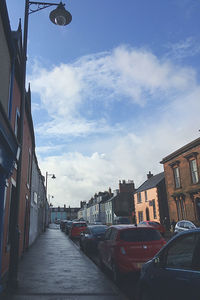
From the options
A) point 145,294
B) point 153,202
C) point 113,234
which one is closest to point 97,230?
point 113,234

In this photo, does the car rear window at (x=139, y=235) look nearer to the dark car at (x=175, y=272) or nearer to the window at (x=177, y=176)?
the dark car at (x=175, y=272)

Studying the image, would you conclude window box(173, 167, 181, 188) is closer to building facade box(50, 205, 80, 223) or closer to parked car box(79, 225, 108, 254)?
parked car box(79, 225, 108, 254)

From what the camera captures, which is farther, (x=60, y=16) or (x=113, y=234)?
A: (x=113, y=234)

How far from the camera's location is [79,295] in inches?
247

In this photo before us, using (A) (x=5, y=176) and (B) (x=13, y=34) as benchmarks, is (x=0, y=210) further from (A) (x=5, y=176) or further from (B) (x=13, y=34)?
(B) (x=13, y=34)

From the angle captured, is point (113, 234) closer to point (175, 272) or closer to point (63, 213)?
point (175, 272)

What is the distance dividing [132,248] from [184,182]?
21946 millimetres

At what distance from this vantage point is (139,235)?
791cm

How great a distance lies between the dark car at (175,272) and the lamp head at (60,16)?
277 inches

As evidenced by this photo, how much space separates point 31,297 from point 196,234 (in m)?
4.42

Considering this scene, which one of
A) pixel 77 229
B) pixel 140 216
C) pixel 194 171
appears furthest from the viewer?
pixel 140 216

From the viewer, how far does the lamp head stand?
7.90 metres

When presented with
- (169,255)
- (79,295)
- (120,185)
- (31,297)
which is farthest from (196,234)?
(120,185)

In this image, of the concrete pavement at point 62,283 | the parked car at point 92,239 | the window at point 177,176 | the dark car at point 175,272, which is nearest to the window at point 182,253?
the dark car at point 175,272
